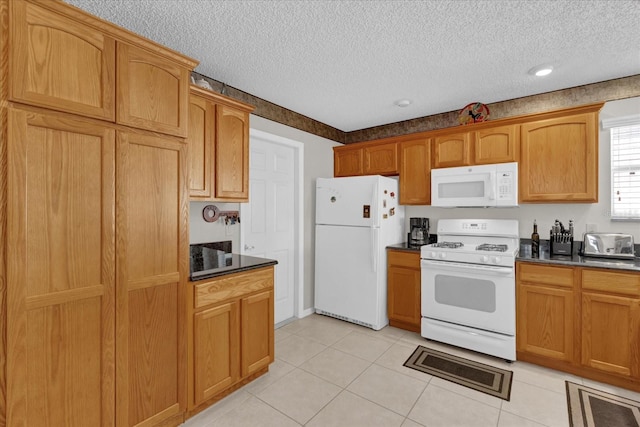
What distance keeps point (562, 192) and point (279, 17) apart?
2.74 metres

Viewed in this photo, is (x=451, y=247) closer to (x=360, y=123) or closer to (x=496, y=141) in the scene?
(x=496, y=141)

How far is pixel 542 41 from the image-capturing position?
2.06 meters

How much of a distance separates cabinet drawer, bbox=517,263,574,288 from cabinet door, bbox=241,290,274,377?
2.15 meters

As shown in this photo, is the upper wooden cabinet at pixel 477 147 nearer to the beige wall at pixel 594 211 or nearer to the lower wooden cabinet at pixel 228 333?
the beige wall at pixel 594 211

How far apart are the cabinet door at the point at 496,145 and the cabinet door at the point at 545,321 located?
121 centimetres

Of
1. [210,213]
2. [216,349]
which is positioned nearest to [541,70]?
[210,213]

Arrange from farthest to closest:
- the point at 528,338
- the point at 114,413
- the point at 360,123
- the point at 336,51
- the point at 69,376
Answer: the point at 360,123, the point at 528,338, the point at 336,51, the point at 114,413, the point at 69,376

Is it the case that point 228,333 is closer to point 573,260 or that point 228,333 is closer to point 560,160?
point 573,260

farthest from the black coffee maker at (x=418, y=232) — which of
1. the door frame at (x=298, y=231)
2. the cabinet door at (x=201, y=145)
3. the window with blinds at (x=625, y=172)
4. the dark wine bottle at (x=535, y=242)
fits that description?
the cabinet door at (x=201, y=145)

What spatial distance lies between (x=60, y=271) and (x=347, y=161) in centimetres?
326

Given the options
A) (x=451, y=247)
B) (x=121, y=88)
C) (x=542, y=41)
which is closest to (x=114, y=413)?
(x=121, y=88)

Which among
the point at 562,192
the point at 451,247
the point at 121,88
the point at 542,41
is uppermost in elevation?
the point at 542,41

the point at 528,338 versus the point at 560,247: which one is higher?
the point at 560,247

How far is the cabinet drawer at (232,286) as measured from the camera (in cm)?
194
